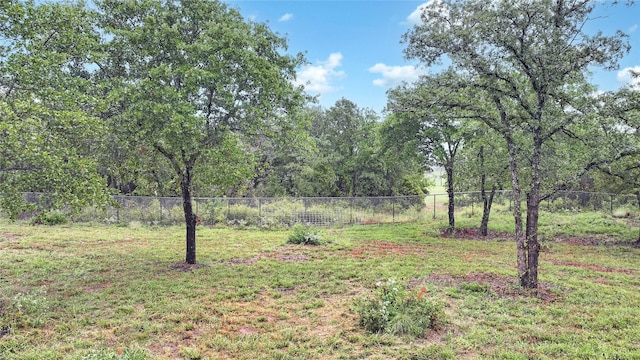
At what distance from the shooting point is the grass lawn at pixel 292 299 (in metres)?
4.46

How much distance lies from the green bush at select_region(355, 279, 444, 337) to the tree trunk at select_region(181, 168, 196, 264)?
5010 millimetres

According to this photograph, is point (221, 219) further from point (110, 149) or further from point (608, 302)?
point (608, 302)

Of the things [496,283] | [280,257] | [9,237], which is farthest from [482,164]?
[9,237]

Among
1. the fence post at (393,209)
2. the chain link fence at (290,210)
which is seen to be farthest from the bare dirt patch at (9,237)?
the fence post at (393,209)

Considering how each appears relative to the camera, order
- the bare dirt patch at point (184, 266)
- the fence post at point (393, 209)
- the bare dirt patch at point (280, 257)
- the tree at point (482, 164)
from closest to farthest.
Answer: the bare dirt patch at point (184, 266) < the bare dirt patch at point (280, 257) < the tree at point (482, 164) < the fence post at point (393, 209)

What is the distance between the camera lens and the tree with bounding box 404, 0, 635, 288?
6.18 metres

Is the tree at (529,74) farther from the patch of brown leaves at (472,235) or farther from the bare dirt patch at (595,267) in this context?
the patch of brown leaves at (472,235)

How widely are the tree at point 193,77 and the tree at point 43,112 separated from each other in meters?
0.92

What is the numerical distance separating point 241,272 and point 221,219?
8.58 metres

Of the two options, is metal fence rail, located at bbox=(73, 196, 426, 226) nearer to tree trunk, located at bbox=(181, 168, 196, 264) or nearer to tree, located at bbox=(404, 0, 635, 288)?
tree trunk, located at bbox=(181, 168, 196, 264)

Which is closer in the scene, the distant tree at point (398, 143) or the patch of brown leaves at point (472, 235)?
the patch of brown leaves at point (472, 235)

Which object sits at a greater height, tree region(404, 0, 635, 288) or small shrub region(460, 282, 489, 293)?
tree region(404, 0, 635, 288)

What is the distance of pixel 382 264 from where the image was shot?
29.4 feet

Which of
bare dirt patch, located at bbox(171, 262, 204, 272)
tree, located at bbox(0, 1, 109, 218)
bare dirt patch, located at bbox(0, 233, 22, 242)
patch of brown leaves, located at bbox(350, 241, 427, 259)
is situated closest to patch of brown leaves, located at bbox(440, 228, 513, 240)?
patch of brown leaves, located at bbox(350, 241, 427, 259)
